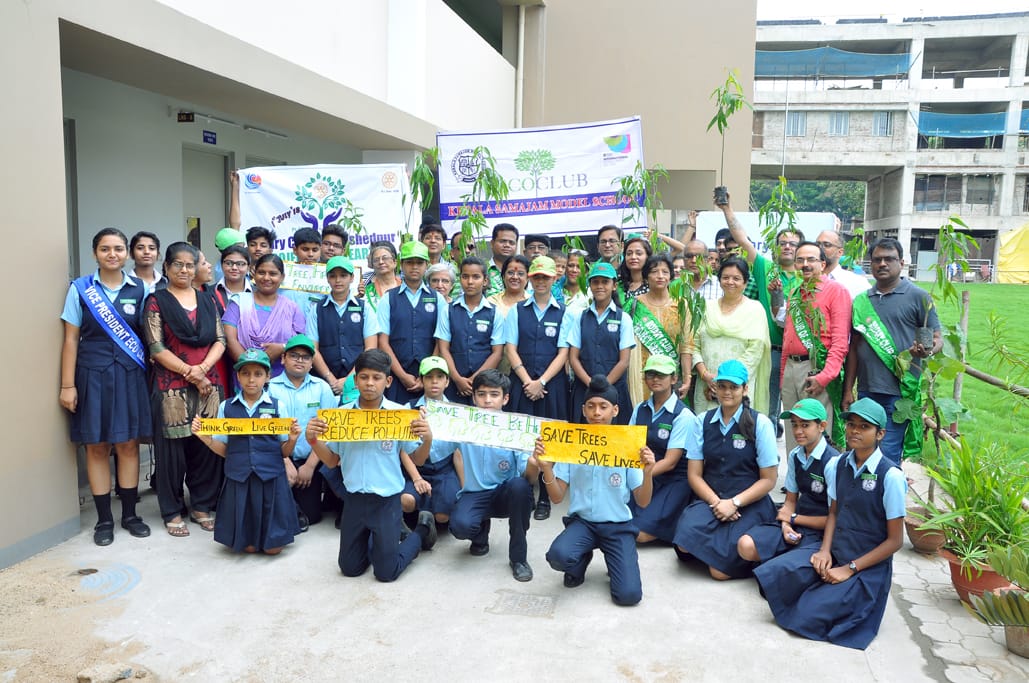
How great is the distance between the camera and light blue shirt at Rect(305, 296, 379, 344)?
5.19 meters

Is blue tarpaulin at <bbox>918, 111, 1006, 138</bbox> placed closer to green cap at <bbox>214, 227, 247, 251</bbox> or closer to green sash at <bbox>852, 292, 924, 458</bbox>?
green sash at <bbox>852, 292, 924, 458</bbox>

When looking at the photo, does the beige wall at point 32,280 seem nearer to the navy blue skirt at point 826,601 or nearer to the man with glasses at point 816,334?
the navy blue skirt at point 826,601

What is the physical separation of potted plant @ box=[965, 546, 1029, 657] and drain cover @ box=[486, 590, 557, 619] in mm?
1888

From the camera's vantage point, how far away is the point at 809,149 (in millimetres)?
32250

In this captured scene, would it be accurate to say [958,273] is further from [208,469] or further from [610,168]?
[208,469]

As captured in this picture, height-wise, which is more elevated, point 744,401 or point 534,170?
point 534,170

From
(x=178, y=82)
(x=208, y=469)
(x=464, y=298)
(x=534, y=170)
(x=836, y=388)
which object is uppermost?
(x=178, y=82)

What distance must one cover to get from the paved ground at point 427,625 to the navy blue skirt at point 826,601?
0.22 ft

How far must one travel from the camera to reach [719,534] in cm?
414

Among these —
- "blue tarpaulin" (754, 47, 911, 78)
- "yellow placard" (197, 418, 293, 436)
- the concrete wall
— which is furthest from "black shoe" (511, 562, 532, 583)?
"blue tarpaulin" (754, 47, 911, 78)

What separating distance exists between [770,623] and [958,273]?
2.65 m

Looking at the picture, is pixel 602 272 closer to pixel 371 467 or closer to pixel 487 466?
pixel 487 466

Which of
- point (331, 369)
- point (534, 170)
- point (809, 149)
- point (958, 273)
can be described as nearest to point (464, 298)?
point (331, 369)

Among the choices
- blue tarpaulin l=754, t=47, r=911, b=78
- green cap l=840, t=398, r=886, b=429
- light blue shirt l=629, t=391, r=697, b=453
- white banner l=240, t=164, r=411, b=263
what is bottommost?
light blue shirt l=629, t=391, r=697, b=453
